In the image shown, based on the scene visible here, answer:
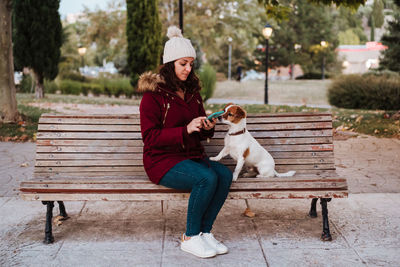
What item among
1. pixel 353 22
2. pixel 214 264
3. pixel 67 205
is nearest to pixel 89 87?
pixel 67 205

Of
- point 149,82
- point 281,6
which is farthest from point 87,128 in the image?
point 281,6

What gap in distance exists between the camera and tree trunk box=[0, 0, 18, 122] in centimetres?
918

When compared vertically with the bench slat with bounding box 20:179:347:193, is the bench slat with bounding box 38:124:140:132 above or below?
above

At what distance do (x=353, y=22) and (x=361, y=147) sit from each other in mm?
57481

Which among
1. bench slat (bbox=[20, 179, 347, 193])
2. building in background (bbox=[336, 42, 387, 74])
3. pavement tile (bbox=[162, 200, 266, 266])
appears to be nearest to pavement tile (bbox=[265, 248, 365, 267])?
pavement tile (bbox=[162, 200, 266, 266])

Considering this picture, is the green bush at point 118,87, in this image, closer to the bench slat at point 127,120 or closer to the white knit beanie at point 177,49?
the bench slat at point 127,120

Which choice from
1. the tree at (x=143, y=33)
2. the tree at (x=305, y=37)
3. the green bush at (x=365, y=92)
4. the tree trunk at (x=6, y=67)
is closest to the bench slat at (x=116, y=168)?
the tree trunk at (x=6, y=67)

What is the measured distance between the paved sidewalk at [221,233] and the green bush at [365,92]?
543 inches

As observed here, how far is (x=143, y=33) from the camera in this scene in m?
21.1

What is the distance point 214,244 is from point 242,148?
0.83 meters

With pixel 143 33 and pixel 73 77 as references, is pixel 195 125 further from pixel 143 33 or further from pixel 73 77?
pixel 73 77

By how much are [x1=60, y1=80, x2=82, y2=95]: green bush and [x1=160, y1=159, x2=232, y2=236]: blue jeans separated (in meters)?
25.2

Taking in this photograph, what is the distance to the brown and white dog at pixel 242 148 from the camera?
357 centimetres

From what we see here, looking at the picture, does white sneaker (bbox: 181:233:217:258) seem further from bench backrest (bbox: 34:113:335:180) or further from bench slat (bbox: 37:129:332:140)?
bench slat (bbox: 37:129:332:140)
